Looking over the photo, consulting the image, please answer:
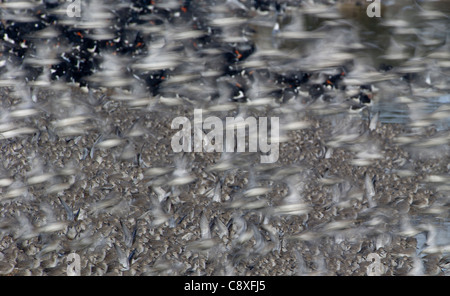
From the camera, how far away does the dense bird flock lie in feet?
6.23

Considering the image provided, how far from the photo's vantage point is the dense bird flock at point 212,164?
6.23ft

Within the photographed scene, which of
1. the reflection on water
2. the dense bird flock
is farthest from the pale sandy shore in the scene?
the reflection on water

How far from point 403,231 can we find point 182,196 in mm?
956

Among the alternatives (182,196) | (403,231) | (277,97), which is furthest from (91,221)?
(403,231)

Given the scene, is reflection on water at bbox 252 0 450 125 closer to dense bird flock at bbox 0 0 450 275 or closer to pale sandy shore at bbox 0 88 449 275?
dense bird flock at bbox 0 0 450 275

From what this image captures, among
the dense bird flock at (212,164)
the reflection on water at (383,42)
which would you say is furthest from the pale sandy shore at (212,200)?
the reflection on water at (383,42)

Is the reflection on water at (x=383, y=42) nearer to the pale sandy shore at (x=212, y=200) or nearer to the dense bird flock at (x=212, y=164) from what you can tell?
the dense bird flock at (x=212, y=164)

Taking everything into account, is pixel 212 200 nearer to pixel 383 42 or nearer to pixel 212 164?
pixel 212 164

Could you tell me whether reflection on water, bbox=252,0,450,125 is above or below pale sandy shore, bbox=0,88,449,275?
above

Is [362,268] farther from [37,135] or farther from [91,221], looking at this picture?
[37,135]

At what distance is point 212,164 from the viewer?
1.95 metres

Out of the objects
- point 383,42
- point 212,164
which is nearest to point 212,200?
point 212,164

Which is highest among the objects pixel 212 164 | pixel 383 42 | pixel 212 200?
pixel 383 42

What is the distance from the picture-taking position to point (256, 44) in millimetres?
1879
